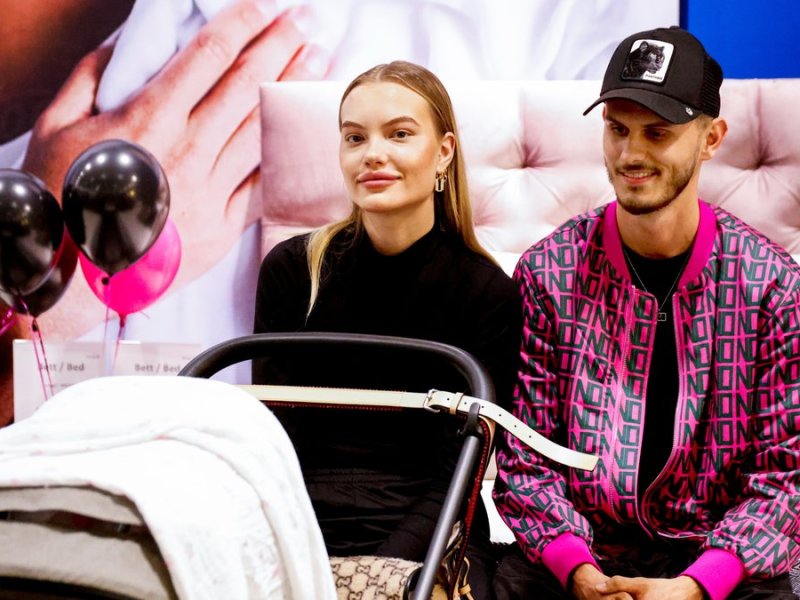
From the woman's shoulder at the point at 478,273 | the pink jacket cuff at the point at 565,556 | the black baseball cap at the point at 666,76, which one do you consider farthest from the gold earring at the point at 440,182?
the pink jacket cuff at the point at 565,556

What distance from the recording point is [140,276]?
2.39 metres

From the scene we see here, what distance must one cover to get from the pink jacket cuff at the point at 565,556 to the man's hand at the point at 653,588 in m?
0.06

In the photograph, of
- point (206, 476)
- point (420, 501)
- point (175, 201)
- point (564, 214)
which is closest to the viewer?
point (206, 476)

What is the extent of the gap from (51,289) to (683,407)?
1.58 m

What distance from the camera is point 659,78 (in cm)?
162

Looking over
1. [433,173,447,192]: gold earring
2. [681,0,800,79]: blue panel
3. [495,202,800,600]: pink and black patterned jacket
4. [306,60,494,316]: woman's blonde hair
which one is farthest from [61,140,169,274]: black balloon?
[681,0,800,79]: blue panel

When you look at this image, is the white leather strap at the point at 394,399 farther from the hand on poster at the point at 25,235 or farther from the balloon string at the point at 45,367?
the balloon string at the point at 45,367

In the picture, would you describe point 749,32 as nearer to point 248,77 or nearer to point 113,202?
point 248,77

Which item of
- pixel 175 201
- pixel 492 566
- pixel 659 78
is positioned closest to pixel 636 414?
pixel 492 566

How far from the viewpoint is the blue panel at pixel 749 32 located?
2.49m

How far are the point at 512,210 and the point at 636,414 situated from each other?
922mm

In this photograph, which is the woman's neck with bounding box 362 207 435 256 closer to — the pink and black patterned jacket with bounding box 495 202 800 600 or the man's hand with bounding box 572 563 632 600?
the pink and black patterned jacket with bounding box 495 202 800 600

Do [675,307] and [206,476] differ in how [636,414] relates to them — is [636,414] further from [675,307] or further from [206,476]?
[206,476]

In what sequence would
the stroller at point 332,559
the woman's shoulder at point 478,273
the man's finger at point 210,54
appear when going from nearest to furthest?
the stroller at point 332,559
the woman's shoulder at point 478,273
the man's finger at point 210,54
